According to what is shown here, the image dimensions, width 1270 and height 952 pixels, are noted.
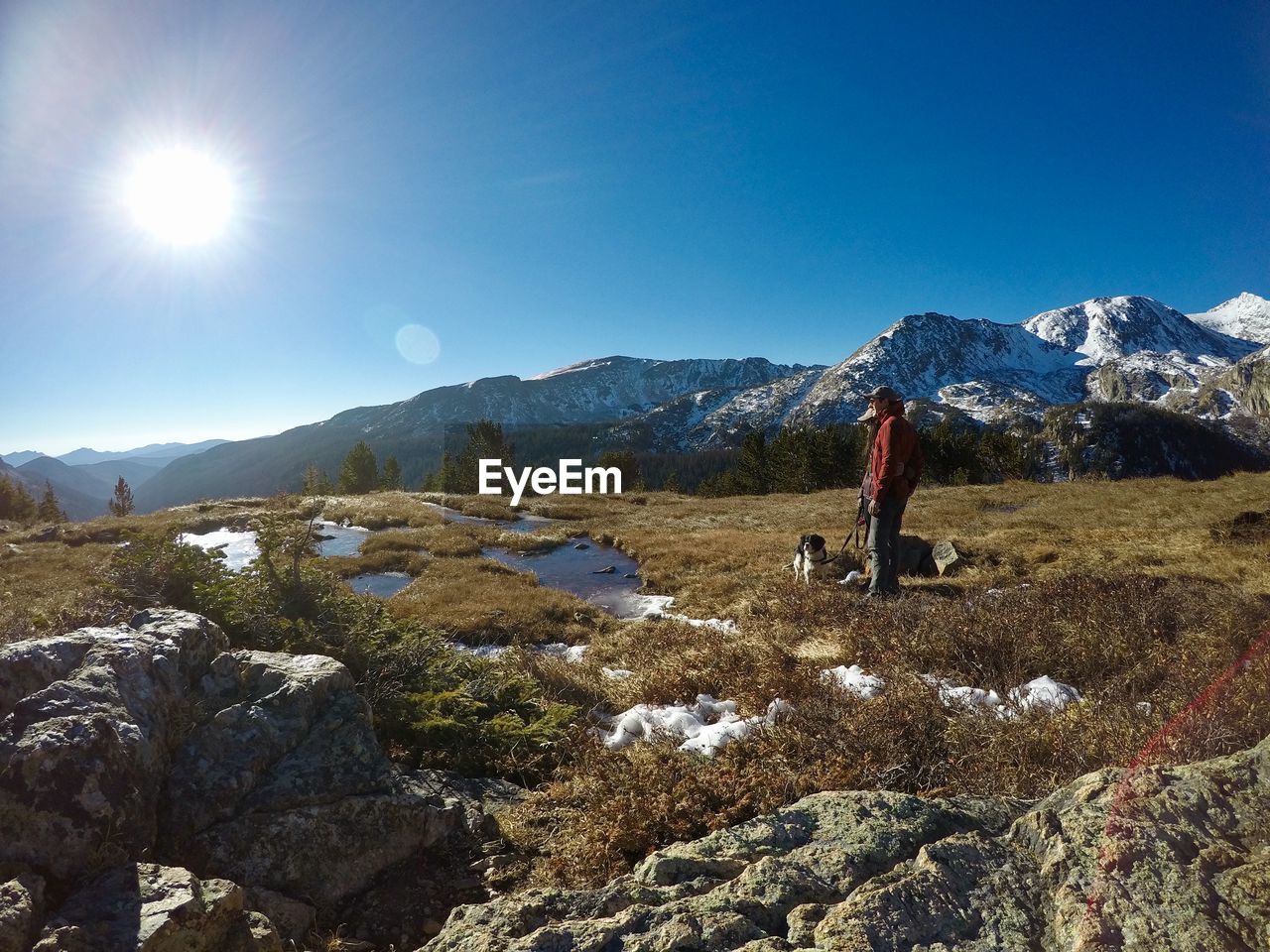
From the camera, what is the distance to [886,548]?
1053 cm

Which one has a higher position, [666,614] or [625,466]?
[625,466]

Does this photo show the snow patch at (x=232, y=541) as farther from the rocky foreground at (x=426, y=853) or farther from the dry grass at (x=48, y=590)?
the rocky foreground at (x=426, y=853)

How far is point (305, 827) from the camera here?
12.1 feet

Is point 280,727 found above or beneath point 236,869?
above

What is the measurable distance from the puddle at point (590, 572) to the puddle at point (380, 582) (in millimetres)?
3311

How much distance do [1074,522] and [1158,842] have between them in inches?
810

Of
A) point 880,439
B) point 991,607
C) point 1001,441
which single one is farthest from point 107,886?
point 1001,441

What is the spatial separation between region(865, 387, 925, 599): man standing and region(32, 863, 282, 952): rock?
967cm

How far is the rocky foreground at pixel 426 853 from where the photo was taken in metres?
2.15

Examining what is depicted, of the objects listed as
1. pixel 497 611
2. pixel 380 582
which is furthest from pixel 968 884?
pixel 380 582

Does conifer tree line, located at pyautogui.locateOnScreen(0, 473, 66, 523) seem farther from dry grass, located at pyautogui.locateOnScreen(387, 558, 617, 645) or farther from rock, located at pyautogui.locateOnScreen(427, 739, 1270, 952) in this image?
rock, located at pyautogui.locateOnScreen(427, 739, 1270, 952)

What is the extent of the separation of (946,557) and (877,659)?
26.0ft

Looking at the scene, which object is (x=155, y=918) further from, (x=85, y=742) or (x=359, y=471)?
(x=359, y=471)

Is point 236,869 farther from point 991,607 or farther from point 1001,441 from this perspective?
point 1001,441
